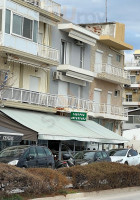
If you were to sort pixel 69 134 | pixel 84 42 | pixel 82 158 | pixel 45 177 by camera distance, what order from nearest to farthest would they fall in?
pixel 45 177
pixel 82 158
pixel 69 134
pixel 84 42

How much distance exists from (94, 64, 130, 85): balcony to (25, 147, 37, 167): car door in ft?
62.4

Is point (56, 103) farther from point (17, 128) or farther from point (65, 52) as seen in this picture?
point (17, 128)

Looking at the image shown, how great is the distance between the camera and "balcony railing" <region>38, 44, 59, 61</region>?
33625 millimetres

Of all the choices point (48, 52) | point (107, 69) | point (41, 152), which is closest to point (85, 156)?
point (41, 152)

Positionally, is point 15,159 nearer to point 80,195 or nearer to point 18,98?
point 80,195

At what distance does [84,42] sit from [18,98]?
30.6ft

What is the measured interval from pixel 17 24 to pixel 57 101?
22.2 ft

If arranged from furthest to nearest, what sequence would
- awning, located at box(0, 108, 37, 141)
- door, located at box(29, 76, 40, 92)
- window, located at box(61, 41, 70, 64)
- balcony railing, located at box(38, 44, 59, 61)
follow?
window, located at box(61, 41, 70, 64), door, located at box(29, 76, 40, 92), balcony railing, located at box(38, 44, 59, 61), awning, located at box(0, 108, 37, 141)

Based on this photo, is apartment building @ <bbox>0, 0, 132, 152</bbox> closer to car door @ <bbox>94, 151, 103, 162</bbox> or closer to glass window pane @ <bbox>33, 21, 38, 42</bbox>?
glass window pane @ <bbox>33, 21, 38, 42</bbox>

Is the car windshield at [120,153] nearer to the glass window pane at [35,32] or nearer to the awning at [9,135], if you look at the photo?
the awning at [9,135]

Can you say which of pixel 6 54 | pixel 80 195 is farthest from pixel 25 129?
pixel 80 195

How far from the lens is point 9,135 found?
83.3ft

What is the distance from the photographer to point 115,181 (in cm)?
2022

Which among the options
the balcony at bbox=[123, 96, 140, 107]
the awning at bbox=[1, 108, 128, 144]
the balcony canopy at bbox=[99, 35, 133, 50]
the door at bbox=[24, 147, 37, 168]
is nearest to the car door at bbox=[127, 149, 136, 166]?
the awning at bbox=[1, 108, 128, 144]
